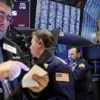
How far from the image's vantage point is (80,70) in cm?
395

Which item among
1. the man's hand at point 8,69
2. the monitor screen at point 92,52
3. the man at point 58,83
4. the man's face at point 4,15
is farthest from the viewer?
the monitor screen at point 92,52

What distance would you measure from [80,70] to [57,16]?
3.54ft

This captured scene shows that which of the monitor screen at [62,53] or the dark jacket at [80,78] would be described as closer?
the dark jacket at [80,78]

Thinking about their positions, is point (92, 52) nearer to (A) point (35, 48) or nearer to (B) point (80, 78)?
(B) point (80, 78)

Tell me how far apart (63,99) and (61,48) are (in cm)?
352

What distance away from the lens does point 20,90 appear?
1.11 meters

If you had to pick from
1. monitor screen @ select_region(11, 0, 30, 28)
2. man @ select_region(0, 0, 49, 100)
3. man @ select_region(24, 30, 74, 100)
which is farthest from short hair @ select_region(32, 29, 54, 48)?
monitor screen @ select_region(11, 0, 30, 28)

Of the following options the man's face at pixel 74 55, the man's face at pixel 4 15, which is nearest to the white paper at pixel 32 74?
the man's face at pixel 4 15

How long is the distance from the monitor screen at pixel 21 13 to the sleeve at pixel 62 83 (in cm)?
197

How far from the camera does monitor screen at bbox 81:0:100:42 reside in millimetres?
5055

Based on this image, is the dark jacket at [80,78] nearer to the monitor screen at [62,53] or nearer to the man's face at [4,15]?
the monitor screen at [62,53]

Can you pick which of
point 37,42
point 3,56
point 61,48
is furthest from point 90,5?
point 3,56

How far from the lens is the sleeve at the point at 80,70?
3923 mm

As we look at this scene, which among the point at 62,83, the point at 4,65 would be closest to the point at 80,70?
the point at 62,83
